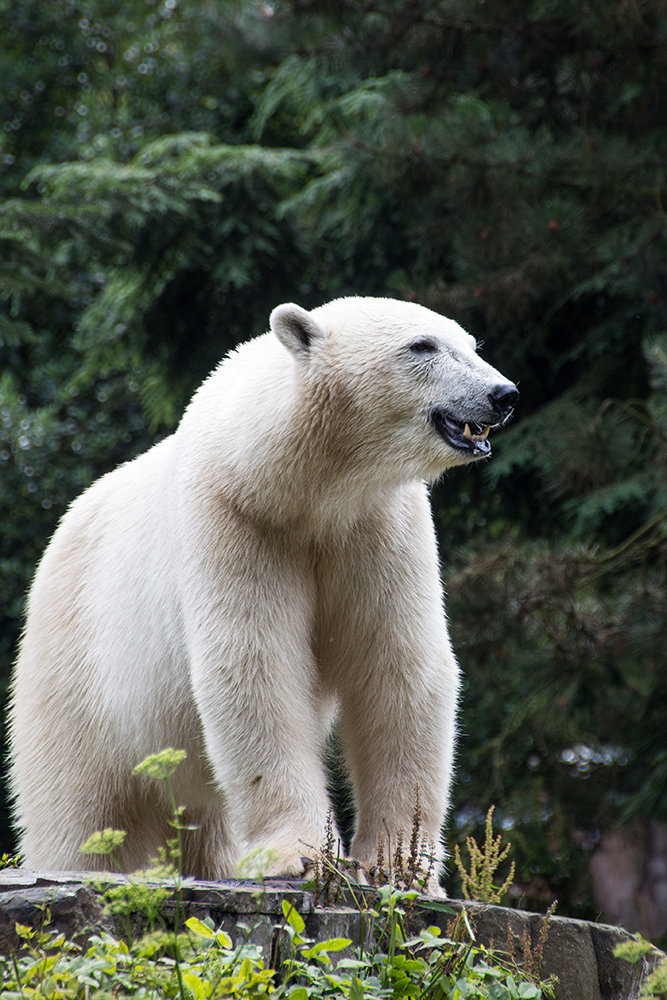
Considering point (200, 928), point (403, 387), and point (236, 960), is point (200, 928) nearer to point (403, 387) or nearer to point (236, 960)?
point (236, 960)

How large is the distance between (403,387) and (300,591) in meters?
0.74

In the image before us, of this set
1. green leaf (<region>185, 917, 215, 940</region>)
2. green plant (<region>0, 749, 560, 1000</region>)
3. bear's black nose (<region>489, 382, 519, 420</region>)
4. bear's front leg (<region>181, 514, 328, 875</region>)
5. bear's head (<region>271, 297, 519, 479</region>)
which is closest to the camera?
green plant (<region>0, 749, 560, 1000</region>)

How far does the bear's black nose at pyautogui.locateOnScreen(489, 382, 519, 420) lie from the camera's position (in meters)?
3.38

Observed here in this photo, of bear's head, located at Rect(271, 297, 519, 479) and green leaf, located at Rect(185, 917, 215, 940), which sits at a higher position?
bear's head, located at Rect(271, 297, 519, 479)

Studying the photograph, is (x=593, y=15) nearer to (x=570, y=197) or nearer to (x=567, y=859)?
(x=570, y=197)

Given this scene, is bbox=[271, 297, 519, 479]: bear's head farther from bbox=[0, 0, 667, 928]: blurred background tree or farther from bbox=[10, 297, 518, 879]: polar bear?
bbox=[0, 0, 667, 928]: blurred background tree

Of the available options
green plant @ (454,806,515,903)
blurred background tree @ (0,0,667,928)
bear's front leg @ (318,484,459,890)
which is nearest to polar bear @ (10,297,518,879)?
bear's front leg @ (318,484,459,890)

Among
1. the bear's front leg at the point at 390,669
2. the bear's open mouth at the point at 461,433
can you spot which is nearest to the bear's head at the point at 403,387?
the bear's open mouth at the point at 461,433

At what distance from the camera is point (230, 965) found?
7.56ft

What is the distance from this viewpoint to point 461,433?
350 centimetres

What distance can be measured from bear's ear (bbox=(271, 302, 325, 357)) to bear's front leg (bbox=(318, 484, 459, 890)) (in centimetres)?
59

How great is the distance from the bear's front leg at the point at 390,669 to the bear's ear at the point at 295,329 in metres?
0.59

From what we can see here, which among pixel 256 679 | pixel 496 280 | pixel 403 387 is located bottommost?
pixel 496 280

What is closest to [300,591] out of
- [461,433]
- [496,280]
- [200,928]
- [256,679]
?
[256,679]
